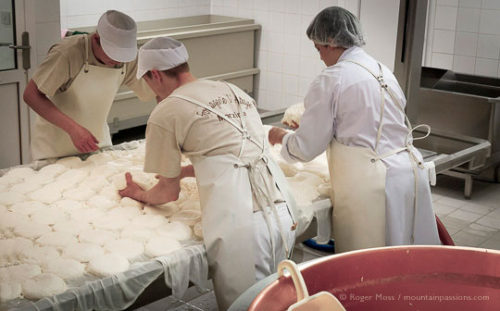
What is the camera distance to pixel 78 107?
328 cm

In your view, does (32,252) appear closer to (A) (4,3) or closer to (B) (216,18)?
(A) (4,3)

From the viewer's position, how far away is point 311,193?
299 centimetres

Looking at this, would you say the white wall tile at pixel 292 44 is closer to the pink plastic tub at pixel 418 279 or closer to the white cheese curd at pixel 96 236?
the white cheese curd at pixel 96 236

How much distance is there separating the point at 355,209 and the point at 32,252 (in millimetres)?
1332

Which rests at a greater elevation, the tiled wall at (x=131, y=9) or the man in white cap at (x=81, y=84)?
the tiled wall at (x=131, y=9)

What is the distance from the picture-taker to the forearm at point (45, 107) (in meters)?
3.03

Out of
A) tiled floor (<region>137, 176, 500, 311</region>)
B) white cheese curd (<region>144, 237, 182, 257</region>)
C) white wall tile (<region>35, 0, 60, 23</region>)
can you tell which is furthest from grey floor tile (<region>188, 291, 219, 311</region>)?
white wall tile (<region>35, 0, 60, 23</region>)

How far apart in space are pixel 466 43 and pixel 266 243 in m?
4.12

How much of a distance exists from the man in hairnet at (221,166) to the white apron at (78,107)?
642mm

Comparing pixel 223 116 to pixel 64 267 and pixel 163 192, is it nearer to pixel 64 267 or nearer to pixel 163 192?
pixel 163 192

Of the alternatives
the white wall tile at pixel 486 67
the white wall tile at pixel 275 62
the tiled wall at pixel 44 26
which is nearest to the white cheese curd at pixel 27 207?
the tiled wall at pixel 44 26

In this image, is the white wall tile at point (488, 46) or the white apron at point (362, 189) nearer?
the white apron at point (362, 189)

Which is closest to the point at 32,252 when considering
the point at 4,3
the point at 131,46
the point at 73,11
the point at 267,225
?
the point at 267,225

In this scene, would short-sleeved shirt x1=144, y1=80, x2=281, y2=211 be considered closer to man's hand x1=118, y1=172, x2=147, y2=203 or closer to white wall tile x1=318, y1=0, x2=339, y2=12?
man's hand x1=118, y1=172, x2=147, y2=203
